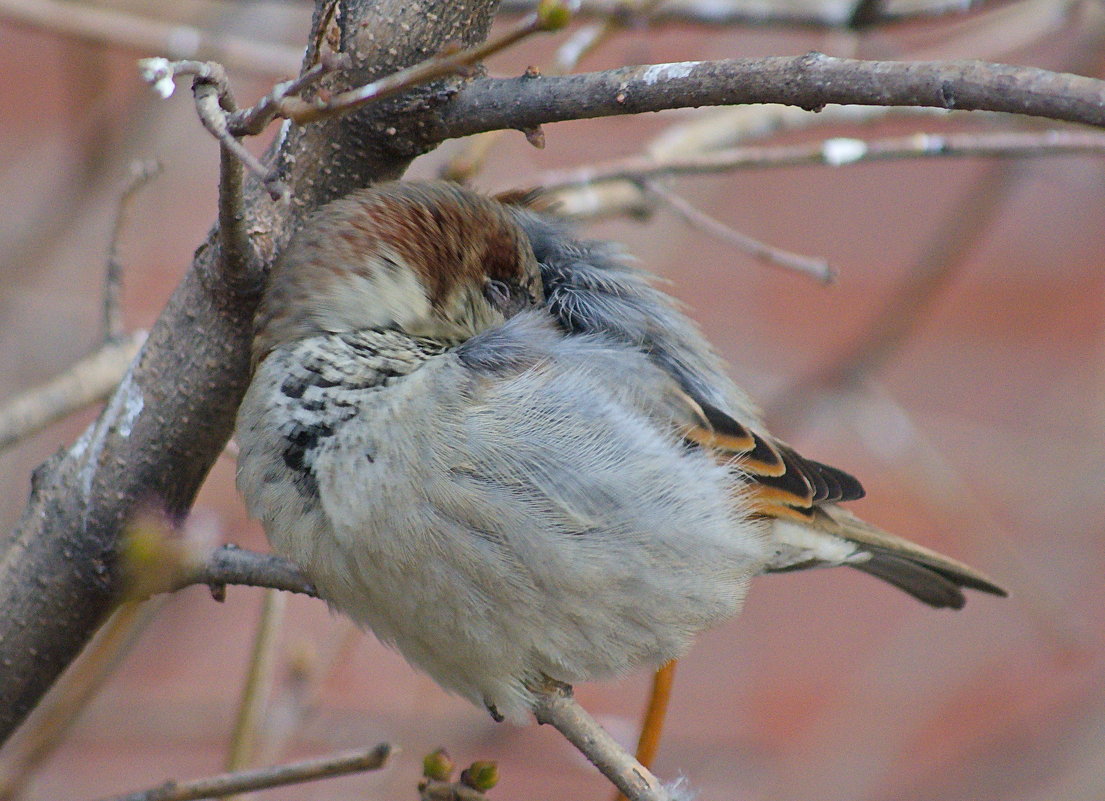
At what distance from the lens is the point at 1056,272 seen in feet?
11.8

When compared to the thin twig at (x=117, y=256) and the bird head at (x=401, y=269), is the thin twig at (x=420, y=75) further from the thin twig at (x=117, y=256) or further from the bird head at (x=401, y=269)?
the thin twig at (x=117, y=256)

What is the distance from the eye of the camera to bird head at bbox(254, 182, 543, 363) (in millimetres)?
1320

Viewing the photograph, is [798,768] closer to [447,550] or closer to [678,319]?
[678,319]

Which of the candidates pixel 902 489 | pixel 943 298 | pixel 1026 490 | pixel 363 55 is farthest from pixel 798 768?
pixel 363 55

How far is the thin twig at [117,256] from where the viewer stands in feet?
4.62

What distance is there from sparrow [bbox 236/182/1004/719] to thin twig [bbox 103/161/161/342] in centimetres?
26

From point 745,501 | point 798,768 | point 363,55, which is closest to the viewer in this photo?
point 363,55

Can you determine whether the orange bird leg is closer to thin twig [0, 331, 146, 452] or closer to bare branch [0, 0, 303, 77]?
thin twig [0, 331, 146, 452]

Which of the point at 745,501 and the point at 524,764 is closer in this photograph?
Result: the point at 745,501

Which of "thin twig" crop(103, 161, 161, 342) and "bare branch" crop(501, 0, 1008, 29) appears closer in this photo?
"thin twig" crop(103, 161, 161, 342)

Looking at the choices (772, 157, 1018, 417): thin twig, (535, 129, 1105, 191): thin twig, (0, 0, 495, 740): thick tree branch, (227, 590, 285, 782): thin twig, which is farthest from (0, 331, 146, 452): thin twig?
(772, 157, 1018, 417): thin twig

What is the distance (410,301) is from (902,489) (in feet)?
7.43

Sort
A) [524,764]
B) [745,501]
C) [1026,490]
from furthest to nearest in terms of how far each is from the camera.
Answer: [1026,490]
[524,764]
[745,501]

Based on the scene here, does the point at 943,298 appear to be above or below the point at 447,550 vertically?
above
